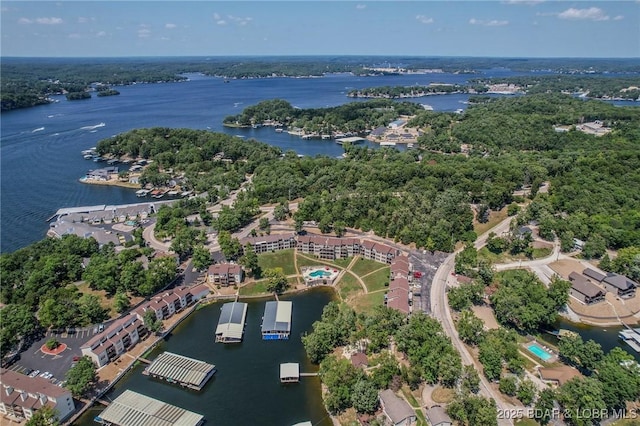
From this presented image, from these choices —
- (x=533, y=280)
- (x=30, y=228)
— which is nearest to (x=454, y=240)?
(x=533, y=280)

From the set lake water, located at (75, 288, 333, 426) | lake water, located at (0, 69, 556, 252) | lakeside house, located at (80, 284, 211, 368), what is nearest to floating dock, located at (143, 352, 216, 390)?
lake water, located at (75, 288, 333, 426)

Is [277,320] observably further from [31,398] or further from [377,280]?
[31,398]

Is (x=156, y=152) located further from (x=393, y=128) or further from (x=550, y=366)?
(x=550, y=366)

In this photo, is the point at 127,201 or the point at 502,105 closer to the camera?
the point at 127,201

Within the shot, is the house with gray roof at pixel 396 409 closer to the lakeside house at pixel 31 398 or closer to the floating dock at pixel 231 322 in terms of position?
the floating dock at pixel 231 322

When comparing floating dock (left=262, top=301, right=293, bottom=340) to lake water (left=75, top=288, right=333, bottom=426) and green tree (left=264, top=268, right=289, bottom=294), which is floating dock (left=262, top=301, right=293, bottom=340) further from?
green tree (left=264, top=268, right=289, bottom=294)
